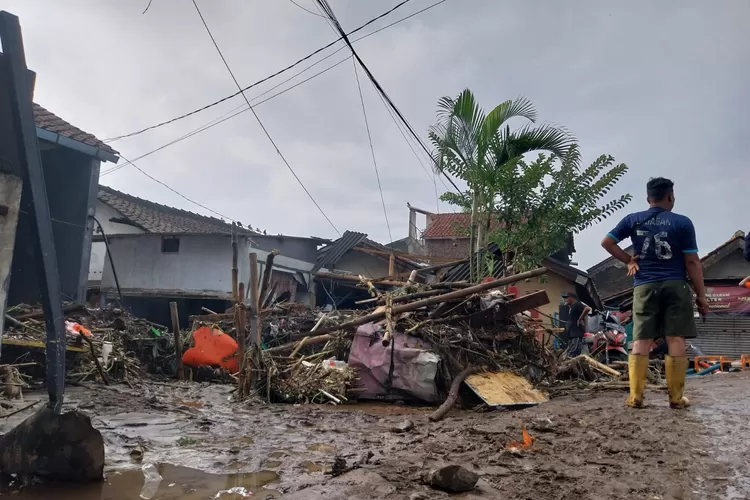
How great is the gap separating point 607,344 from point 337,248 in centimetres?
1228

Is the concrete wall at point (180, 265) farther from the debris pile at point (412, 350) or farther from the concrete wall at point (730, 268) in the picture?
the concrete wall at point (730, 268)

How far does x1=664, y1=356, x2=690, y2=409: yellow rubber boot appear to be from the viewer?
416 cm

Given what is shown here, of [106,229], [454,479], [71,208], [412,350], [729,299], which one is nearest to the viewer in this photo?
[454,479]

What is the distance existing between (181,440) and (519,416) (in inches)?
113

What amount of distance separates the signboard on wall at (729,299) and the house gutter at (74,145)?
15.5 meters

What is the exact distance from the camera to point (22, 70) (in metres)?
3.82

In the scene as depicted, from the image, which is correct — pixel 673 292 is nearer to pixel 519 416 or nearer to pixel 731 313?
pixel 519 416

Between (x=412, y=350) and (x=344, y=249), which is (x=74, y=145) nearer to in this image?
(x=412, y=350)

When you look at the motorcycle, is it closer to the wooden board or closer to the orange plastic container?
the wooden board

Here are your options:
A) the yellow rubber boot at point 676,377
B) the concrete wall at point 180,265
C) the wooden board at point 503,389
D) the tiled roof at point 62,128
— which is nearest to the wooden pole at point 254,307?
the wooden board at point 503,389

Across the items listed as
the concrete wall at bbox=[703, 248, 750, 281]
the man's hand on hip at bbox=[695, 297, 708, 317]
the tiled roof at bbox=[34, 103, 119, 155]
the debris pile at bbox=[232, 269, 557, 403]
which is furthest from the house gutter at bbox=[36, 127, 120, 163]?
the concrete wall at bbox=[703, 248, 750, 281]

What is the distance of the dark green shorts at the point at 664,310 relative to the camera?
4160 millimetres

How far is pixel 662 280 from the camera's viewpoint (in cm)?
426

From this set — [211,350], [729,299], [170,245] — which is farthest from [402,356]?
[170,245]
